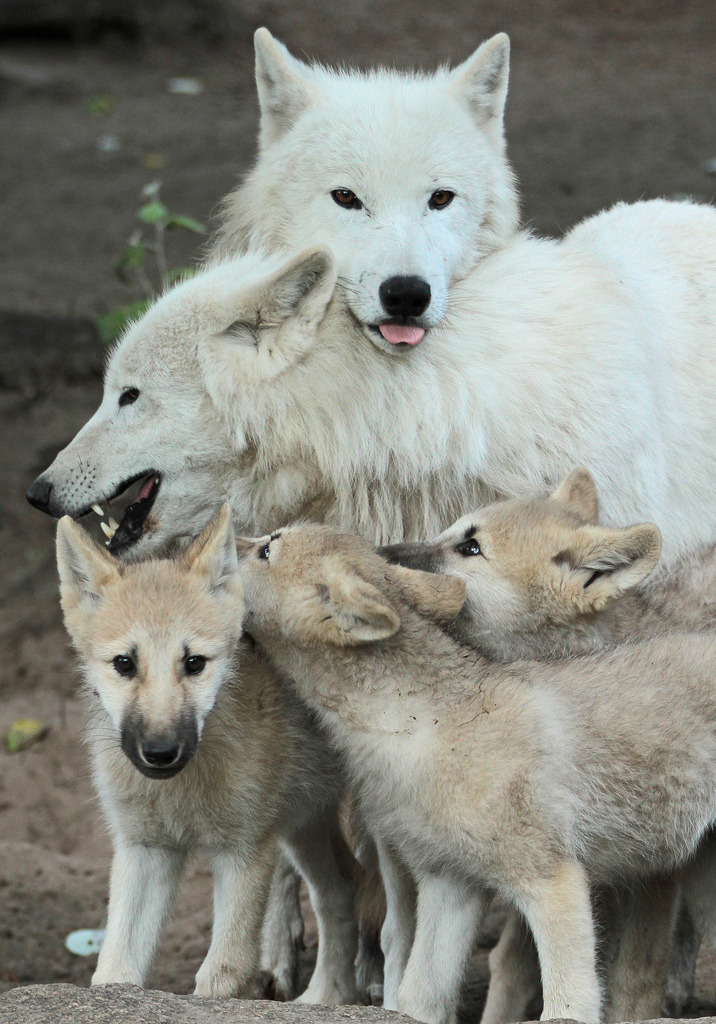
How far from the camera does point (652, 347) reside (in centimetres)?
505

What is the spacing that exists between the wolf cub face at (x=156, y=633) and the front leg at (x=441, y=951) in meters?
0.95

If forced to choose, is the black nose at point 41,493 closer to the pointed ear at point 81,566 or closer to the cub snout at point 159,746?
the pointed ear at point 81,566

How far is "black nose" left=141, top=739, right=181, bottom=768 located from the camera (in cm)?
360

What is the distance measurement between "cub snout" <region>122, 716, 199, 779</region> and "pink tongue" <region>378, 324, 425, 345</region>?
5.27 feet

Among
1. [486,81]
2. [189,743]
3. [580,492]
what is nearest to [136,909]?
[189,743]

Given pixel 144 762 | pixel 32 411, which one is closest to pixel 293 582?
pixel 144 762

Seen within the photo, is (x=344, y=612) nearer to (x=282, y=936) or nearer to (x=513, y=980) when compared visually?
(x=513, y=980)

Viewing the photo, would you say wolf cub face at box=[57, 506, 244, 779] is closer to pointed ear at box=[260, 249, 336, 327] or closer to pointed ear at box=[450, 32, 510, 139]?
pointed ear at box=[260, 249, 336, 327]

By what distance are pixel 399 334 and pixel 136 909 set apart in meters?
2.12

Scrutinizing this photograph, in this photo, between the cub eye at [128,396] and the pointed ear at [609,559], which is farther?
the cub eye at [128,396]

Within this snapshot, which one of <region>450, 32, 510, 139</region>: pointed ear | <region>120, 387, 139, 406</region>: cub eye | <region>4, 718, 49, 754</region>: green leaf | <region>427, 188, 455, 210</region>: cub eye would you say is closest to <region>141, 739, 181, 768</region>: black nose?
<region>120, 387, 139, 406</region>: cub eye

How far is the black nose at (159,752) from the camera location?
3.60 metres

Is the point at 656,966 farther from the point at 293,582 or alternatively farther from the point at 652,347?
the point at 652,347

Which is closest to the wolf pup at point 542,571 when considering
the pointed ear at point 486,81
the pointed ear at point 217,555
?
the pointed ear at point 217,555
